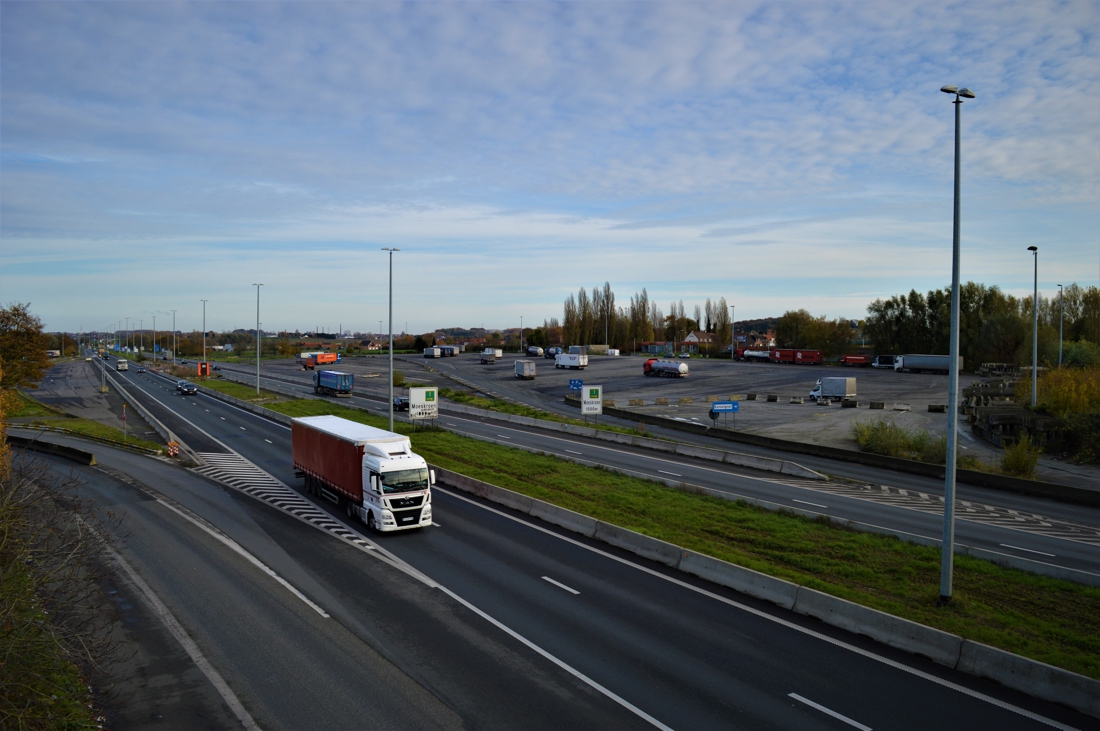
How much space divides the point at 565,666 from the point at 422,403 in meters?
30.1

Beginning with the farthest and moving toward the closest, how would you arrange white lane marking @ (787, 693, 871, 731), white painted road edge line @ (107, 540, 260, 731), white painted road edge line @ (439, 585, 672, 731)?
white painted road edge line @ (107, 540, 260, 731)
white painted road edge line @ (439, 585, 672, 731)
white lane marking @ (787, 693, 871, 731)

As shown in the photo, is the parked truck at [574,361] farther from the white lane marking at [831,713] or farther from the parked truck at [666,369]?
the white lane marking at [831,713]

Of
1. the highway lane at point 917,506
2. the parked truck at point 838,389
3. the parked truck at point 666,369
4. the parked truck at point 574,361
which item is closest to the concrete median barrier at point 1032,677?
the highway lane at point 917,506

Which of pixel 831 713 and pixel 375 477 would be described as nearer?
pixel 831 713

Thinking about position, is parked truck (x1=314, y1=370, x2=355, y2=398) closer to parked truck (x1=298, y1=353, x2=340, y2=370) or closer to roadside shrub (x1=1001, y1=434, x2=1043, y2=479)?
parked truck (x1=298, y1=353, x2=340, y2=370)

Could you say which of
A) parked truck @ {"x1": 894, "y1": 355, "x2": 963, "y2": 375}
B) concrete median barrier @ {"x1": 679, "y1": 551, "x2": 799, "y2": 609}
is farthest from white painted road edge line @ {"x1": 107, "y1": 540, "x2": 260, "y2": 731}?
parked truck @ {"x1": 894, "y1": 355, "x2": 963, "y2": 375}

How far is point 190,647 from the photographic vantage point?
12.9 meters

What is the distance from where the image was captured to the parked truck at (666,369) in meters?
85.0

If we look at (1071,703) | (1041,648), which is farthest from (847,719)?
(1041,648)

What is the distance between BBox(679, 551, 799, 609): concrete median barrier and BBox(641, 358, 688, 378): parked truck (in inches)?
2711

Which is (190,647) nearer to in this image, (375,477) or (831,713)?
(375,477)

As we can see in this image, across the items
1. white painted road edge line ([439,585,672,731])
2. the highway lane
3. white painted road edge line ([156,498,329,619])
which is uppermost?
white painted road edge line ([439,585,672,731])

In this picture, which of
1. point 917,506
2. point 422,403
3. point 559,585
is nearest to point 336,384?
point 422,403

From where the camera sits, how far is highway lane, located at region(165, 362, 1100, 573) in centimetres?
2055
